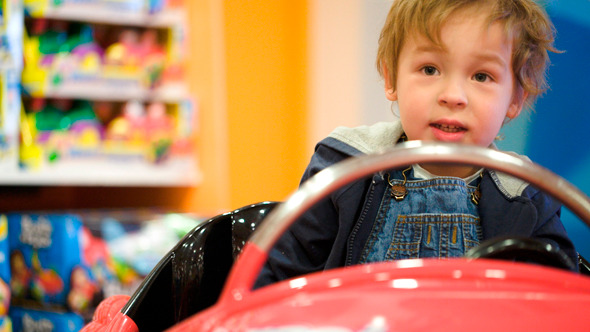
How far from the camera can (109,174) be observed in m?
2.47

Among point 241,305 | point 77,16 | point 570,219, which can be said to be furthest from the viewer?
point 77,16

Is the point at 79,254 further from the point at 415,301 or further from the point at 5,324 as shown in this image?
the point at 415,301

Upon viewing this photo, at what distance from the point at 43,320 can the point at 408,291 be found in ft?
6.27

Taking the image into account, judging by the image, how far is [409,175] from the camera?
1.06m

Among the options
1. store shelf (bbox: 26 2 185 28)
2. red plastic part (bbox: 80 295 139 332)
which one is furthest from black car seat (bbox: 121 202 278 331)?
store shelf (bbox: 26 2 185 28)

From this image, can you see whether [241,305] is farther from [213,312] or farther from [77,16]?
[77,16]

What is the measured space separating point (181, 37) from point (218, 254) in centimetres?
179

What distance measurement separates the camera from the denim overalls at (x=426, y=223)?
0.98 meters

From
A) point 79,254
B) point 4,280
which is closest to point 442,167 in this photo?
point 79,254

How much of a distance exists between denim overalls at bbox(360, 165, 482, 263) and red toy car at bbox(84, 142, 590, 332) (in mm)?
368

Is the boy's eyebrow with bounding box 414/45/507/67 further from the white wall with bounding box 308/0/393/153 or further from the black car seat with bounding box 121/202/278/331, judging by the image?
the white wall with bounding box 308/0/393/153

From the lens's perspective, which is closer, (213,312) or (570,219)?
(213,312)

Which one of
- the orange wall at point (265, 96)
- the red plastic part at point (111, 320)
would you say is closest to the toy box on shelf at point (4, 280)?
the orange wall at point (265, 96)

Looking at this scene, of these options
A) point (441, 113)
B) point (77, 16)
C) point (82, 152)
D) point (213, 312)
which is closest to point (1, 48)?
point (77, 16)
